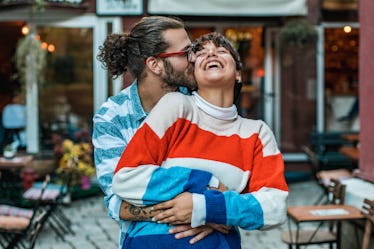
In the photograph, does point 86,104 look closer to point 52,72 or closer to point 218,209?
point 52,72

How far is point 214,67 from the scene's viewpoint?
7.74 feet

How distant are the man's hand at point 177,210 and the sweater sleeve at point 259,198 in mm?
65

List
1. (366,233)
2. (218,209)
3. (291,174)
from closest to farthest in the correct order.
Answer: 1. (218,209)
2. (366,233)
3. (291,174)

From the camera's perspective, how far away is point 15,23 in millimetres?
11039

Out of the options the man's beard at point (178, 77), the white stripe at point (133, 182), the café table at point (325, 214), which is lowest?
the café table at point (325, 214)

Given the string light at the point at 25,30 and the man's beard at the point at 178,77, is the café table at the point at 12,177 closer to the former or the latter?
the string light at the point at 25,30

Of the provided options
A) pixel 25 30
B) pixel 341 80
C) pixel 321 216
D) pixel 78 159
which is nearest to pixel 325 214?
pixel 321 216

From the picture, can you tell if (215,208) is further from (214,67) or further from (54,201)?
(54,201)

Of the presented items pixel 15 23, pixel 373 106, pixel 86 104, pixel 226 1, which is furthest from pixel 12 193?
pixel 373 106

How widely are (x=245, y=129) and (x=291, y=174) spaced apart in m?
9.35

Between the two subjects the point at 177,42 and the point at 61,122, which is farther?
the point at 61,122

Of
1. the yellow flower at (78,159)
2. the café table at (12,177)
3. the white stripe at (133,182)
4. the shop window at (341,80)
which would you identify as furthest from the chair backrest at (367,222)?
the shop window at (341,80)

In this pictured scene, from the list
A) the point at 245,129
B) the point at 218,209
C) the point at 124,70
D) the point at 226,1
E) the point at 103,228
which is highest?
the point at 226,1

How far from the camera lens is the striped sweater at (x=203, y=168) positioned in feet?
7.32
